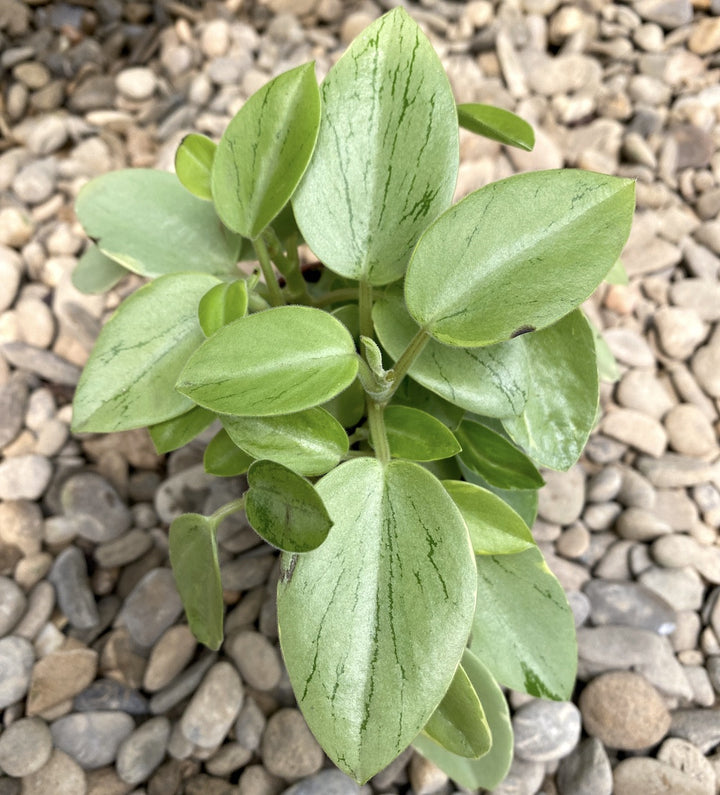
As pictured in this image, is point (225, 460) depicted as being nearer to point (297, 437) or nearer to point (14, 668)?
point (297, 437)

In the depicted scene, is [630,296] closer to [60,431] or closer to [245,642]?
[245,642]

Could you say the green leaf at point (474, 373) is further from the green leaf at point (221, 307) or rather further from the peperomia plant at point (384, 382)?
the green leaf at point (221, 307)

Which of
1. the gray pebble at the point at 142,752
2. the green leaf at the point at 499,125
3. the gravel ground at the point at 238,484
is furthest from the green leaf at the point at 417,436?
the gray pebble at the point at 142,752

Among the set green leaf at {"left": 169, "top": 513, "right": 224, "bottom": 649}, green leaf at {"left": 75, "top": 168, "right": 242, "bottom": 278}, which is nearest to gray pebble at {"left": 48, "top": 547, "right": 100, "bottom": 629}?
green leaf at {"left": 169, "top": 513, "right": 224, "bottom": 649}

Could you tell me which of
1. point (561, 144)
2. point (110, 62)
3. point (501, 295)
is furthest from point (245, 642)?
point (110, 62)

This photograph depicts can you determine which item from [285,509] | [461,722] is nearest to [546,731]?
[461,722]

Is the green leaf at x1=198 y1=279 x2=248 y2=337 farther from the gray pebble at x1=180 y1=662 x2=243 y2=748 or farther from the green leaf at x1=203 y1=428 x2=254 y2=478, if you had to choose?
the gray pebble at x1=180 y1=662 x2=243 y2=748
